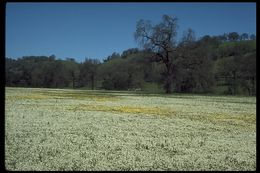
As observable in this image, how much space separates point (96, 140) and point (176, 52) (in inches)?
2327

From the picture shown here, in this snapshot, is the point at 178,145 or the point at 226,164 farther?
the point at 178,145

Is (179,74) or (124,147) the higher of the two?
(179,74)

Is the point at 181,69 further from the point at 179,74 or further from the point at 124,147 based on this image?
the point at 124,147

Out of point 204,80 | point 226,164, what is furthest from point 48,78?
point 226,164

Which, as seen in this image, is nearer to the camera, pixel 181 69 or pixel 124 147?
pixel 124 147

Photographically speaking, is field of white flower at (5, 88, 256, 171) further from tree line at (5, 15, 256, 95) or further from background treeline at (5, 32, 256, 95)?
tree line at (5, 15, 256, 95)

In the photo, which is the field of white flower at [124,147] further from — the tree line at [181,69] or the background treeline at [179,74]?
the tree line at [181,69]

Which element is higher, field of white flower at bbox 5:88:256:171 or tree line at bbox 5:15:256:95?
tree line at bbox 5:15:256:95

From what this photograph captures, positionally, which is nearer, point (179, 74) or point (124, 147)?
point (124, 147)

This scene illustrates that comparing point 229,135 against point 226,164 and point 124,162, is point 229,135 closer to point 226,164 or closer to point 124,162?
point 226,164

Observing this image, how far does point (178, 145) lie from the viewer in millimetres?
13289

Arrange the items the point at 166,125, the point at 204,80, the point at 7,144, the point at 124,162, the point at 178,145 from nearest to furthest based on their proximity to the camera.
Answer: the point at 124,162
the point at 7,144
the point at 178,145
the point at 166,125
the point at 204,80

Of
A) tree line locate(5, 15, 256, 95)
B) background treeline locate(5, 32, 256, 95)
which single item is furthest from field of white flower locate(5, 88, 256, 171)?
tree line locate(5, 15, 256, 95)

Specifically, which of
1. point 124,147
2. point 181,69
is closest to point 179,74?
point 181,69
